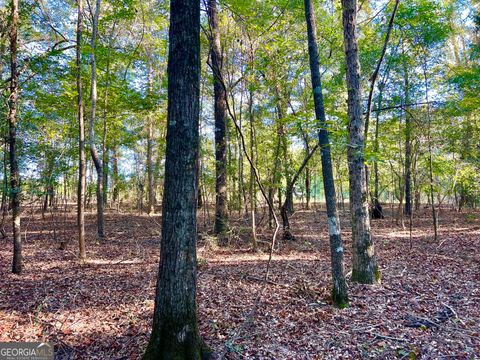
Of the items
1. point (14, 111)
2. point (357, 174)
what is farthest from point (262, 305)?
point (14, 111)

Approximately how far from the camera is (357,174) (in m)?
5.78

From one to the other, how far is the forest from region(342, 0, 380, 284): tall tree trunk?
1.1 inches

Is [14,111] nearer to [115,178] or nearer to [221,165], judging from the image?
[221,165]

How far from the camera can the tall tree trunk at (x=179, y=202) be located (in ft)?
10.2

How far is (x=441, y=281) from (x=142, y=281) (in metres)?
6.52

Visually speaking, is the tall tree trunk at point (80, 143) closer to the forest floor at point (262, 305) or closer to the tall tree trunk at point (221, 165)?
the forest floor at point (262, 305)

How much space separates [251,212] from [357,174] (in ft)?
13.1

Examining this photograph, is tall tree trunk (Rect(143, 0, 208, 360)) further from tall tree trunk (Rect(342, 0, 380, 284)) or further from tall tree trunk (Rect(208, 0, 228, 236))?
tall tree trunk (Rect(208, 0, 228, 236))

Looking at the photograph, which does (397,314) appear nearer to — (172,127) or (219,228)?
(172,127)

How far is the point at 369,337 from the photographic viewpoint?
405cm

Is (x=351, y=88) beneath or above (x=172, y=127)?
above

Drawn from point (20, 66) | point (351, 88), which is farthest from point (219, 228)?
point (20, 66)

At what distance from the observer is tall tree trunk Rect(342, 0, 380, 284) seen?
19.0 feet

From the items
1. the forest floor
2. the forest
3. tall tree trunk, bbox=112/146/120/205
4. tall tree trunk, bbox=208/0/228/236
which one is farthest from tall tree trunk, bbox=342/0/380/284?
tall tree trunk, bbox=112/146/120/205
